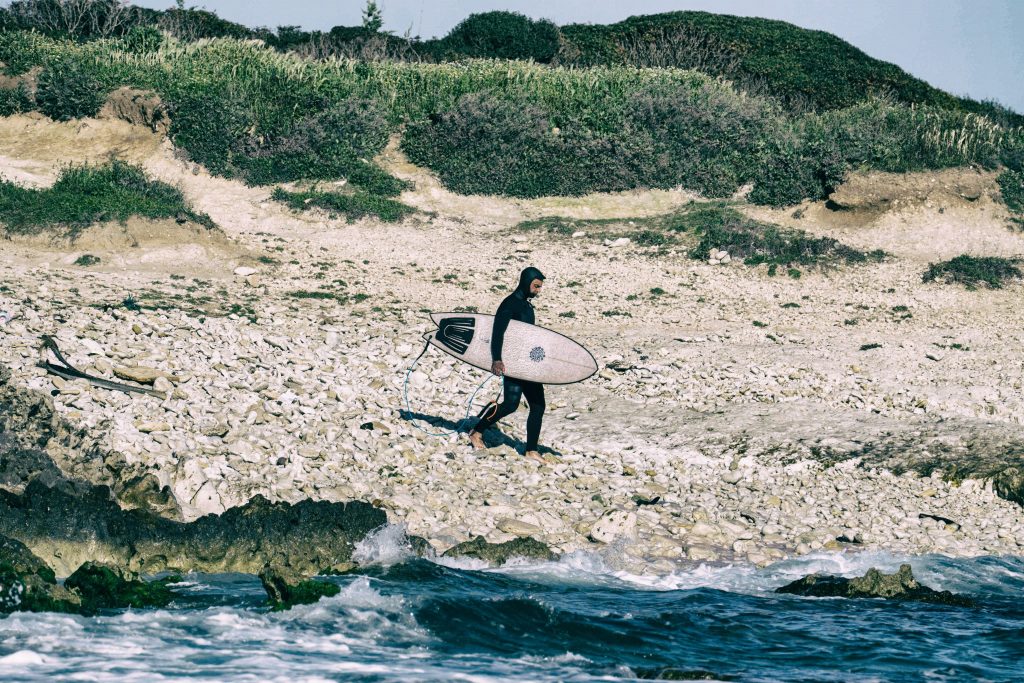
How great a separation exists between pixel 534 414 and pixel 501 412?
39 centimetres

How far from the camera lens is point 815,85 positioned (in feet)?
140

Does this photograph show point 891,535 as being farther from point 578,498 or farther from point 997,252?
point 997,252

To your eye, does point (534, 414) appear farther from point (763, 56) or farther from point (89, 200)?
point (763, 56)

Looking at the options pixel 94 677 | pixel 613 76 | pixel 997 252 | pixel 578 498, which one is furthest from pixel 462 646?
pixel 613 76

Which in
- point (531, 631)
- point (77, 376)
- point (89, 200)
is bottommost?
point (531, 631)

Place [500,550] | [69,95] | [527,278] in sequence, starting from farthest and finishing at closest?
[69,95]
[527,278]
[500,550]

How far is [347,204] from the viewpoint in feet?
86.2

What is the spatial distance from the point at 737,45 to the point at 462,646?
140 ft

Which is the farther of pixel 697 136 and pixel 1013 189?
pixel 697 136

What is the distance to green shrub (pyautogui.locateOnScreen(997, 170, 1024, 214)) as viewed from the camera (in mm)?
26266

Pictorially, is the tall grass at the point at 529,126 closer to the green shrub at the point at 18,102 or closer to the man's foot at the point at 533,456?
the green shrub at the point at 18,102

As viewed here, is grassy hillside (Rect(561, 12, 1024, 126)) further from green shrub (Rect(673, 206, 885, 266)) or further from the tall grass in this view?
green shrub (Rect(673, 206, 885, 266))

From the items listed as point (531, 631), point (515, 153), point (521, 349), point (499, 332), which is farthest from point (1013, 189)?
point (531, 631)

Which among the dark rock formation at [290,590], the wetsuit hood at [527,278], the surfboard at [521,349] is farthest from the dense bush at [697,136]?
the dark rock formation at [290,590]
